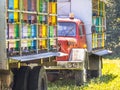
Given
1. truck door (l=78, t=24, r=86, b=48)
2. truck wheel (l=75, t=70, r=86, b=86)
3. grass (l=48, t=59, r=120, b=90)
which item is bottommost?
grass (l=48, t=59, r=120, b=90)

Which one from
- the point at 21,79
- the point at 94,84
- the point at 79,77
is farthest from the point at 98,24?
the point at 21,79

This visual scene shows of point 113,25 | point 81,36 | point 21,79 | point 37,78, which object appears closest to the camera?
point 21,79

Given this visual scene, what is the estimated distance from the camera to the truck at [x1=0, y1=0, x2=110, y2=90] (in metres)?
8.97

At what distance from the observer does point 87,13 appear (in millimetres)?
18156

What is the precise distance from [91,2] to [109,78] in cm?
305

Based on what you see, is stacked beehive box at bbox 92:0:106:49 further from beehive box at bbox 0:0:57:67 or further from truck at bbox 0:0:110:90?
beehive box at bbox 0:0:57:67

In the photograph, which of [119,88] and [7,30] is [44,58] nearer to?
[7,30]

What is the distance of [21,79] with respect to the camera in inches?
422

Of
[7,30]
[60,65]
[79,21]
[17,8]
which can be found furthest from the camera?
[79,21]

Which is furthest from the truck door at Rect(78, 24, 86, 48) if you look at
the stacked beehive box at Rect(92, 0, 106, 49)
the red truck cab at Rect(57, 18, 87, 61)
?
the stacked beehive box at Rect(92, 0, 106, 49)

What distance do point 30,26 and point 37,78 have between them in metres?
1.35

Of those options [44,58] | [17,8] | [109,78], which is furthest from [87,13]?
[17,8]

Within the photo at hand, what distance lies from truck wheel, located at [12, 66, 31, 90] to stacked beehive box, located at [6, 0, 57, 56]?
483 millimetres

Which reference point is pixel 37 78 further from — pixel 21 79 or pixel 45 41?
pixel 45 41
